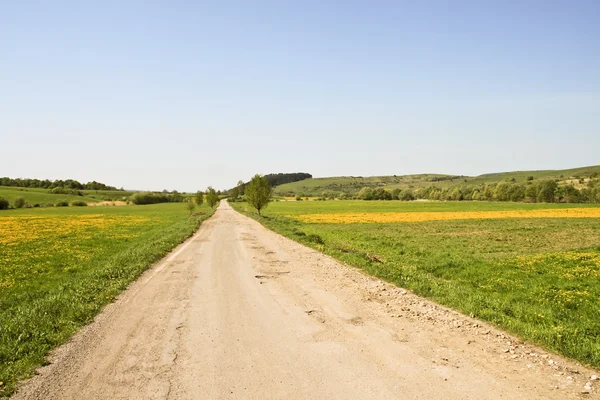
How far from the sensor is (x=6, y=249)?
2567 centimetres

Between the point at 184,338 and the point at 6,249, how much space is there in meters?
25.4

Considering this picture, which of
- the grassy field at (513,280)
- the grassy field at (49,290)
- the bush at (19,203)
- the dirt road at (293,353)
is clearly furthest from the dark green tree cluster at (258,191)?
the bush at (19,203)

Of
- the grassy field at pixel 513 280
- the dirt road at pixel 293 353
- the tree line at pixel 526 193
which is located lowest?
the grassy field at pixel 513 280

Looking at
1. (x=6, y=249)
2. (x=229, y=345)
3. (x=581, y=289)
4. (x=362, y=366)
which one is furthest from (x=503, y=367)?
(x=6, y=249)

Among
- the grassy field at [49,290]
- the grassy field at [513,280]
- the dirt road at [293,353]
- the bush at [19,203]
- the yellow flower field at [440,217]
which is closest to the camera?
the dirt road at [293,353]

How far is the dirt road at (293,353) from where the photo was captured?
18.6 feet

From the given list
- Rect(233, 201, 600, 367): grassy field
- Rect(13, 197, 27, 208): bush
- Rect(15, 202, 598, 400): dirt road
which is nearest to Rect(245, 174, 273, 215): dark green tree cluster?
Rect(233, 201, 600, 367): grassy field

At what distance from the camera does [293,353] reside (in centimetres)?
701

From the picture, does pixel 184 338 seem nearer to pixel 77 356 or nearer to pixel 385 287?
pixel 77 356

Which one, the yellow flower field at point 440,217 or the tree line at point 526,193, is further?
the tree line at point 526,193

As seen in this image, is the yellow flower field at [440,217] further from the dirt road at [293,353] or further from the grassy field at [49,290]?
the dirt road at [293,353]

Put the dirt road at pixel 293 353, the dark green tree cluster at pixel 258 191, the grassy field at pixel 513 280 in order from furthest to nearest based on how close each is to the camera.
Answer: the dark green tree cluster at pixel 258 191 → the grassy field at pixel 513 280 → the dirt road at pixel 293 353

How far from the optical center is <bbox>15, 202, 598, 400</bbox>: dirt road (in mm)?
5660

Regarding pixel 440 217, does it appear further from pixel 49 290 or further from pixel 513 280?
pixel 49 290
